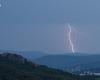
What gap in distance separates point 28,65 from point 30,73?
60.9ft

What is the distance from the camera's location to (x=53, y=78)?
13438 centimetres

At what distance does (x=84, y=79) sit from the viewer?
15012 centimetres

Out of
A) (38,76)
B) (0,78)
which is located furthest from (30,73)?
(0,78)

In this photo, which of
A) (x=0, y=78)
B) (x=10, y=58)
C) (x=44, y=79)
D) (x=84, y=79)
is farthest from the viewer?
(x=10, y=58)

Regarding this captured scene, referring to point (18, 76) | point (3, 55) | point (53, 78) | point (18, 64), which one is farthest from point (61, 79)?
point (3, 55)

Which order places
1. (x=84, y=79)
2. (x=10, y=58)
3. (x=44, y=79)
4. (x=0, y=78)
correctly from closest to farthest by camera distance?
(x=0, y=78) → (x=44, y=79) → (x=84, y=79) → (x=10, y=58)

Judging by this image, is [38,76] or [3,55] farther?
[3,55]

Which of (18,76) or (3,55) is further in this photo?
(3,55)

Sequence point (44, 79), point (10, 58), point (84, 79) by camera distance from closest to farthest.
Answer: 1. point (44, 79)
2. point (84, 79)
3. point (10, 58)

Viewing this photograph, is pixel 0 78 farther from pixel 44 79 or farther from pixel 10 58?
pixel 10 58

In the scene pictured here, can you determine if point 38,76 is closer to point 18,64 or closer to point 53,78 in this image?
point 53,78

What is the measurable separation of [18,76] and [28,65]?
25.8m

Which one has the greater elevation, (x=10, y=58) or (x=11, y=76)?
(x=10, y=58)

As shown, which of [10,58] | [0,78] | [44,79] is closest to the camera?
[0,78]
